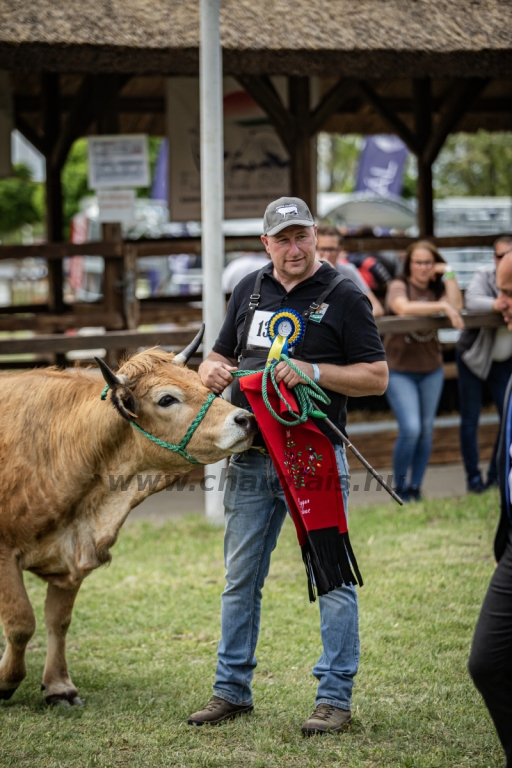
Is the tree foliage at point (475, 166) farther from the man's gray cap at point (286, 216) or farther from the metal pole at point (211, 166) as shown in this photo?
the man's gray cap at point (286, 216)

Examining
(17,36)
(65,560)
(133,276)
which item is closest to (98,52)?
(17,36)

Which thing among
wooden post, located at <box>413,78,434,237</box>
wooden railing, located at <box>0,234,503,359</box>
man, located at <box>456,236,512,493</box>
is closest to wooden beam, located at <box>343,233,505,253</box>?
wooden railing, located at <box>0,234,503,359</box>

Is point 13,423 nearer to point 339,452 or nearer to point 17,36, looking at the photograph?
point 339,452

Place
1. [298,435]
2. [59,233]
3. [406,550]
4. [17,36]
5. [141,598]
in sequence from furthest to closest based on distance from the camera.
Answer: [59,233] < [17,36] < [406,550] < [141,598] < [298,435]

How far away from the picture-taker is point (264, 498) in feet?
13.0

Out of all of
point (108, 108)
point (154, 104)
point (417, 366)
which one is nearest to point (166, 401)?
point (417, 366)

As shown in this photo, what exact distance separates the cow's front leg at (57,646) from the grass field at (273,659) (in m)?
0.09

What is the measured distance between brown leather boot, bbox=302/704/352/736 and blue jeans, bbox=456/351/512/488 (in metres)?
4.39

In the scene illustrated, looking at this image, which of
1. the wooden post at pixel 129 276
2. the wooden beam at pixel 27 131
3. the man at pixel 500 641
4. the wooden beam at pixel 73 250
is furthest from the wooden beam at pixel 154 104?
the man at pixel 500 641

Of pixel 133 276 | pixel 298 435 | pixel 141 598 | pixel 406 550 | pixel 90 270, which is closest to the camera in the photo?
pixel 298 435

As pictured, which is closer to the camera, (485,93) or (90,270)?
(485,93)

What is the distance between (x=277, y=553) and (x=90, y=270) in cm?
2022

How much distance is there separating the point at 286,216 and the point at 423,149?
306 inches

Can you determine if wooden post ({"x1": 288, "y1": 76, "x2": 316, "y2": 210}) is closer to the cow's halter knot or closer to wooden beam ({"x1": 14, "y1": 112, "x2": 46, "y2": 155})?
wooden beam ({"x1": 14, "y1": 112, "x2": 46, "y2": 155})
